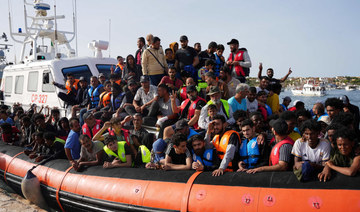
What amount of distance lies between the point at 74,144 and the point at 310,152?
4432 mm

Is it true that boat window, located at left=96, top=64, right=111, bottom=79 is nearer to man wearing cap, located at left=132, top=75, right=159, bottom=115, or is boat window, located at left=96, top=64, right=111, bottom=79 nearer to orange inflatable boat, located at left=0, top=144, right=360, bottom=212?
man wearing cap, located at left=132, top=75, right=159, bottom=115

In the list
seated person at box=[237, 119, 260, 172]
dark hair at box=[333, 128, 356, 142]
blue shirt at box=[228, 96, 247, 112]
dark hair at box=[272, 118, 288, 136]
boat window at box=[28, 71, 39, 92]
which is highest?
boat window at box=[28, 71, 39, 92]

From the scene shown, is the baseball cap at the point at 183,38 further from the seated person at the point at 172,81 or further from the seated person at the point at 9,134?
the seated person at the point at 9,134

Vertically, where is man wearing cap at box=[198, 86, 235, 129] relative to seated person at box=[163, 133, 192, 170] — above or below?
above

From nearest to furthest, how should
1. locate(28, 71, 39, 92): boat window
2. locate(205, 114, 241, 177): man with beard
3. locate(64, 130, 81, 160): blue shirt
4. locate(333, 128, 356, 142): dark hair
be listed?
1. locate(333, 128, 356, 142): dark hair
2. locate(205, 114, 241, 177): man with beard
3. locate(64, 130, 81, 160): blue shirt
4. locate(28, 71, 39, 92): boat window

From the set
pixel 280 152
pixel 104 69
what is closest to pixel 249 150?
pixel 280 152

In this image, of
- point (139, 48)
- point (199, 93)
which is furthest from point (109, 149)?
point (139, 48)

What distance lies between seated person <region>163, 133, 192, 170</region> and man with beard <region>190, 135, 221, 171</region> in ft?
0.40

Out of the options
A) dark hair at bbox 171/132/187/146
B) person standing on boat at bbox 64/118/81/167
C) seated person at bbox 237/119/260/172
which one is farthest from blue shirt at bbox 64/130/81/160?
seated person at bbox 237/119/260/172

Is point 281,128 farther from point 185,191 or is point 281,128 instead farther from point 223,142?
point 185,191

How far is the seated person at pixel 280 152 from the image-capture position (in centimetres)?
412

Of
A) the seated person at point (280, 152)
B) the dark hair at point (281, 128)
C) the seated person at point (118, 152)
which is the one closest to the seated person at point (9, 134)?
the seated person at point (118, 152)

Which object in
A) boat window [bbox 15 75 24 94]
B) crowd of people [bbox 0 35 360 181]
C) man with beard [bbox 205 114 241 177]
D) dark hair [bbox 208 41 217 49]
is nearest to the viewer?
crowd of people [bbox 0 35 360 181]

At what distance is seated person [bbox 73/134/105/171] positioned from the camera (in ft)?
19.3
